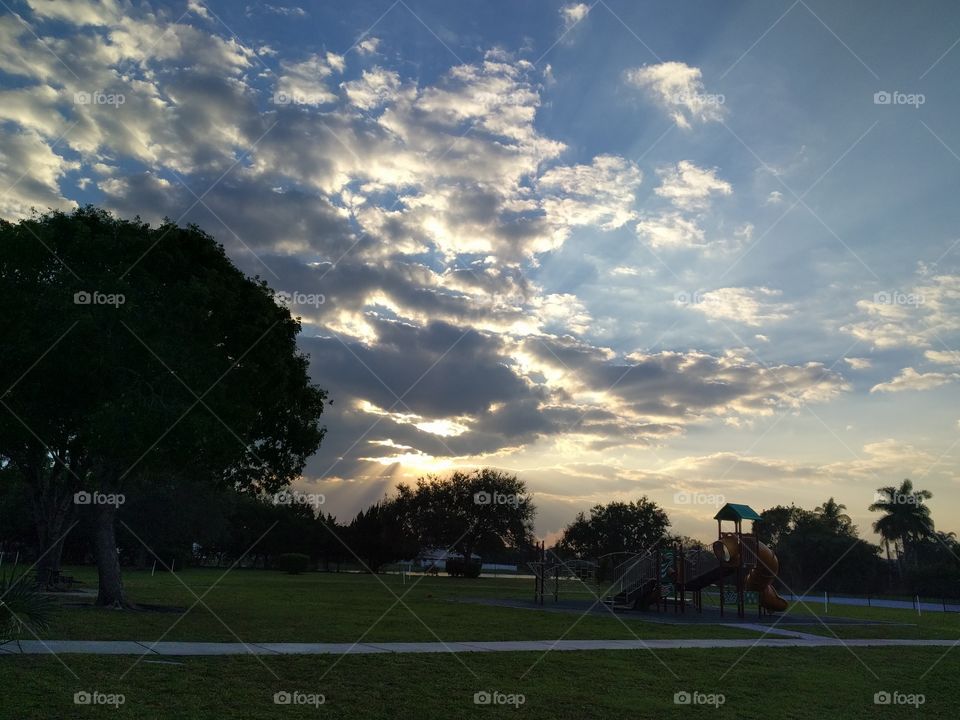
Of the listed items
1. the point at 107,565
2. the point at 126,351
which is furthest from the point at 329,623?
the point at 126,351

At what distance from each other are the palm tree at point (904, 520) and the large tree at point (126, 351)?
88043 millimetres

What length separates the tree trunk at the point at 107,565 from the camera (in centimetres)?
2370

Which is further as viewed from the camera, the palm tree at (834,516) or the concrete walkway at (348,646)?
the palm tree at (834,516)

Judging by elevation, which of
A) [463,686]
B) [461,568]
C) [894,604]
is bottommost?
[894,604]

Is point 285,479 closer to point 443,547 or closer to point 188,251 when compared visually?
point 188,251

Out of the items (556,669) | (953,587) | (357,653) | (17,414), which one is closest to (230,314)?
(17,414)

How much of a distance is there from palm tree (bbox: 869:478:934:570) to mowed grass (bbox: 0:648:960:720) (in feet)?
283

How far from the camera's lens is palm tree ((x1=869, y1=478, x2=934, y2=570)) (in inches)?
3656

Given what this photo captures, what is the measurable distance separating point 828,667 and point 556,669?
6.53 metres

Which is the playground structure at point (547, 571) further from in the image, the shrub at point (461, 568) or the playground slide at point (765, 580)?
the shrub at point (461, 568)

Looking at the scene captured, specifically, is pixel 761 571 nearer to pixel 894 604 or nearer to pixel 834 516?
pixel 894 604

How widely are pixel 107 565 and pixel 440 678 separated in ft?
49.7

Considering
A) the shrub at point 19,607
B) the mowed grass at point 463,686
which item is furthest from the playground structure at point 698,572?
the shrub at point 19,607

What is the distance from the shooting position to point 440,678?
42.8 ft
